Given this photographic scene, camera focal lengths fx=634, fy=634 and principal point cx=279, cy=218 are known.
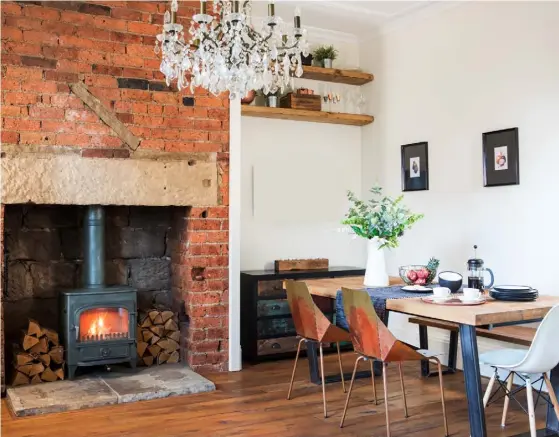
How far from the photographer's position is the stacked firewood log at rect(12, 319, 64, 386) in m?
4.30

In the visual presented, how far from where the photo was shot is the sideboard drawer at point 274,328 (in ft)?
16.9

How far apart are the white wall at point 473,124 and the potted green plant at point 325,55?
17.1 inches

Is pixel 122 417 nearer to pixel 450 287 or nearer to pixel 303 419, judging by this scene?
pixel 303 419

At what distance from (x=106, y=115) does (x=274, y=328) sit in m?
2.14

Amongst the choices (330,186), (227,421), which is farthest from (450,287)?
(330,186)

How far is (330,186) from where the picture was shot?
6055 mm

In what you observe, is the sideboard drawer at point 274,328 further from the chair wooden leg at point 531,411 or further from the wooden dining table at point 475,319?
the chair wooden leg at point 531,411

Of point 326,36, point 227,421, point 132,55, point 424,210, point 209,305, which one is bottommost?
point 227,421

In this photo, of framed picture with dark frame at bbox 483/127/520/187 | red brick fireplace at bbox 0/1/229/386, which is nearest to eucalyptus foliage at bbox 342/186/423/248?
framed picture with dark frame at bbox 483/127/520/187

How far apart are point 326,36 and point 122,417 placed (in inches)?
154

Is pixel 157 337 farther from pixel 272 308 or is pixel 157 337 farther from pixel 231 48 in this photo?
pixel 231 48

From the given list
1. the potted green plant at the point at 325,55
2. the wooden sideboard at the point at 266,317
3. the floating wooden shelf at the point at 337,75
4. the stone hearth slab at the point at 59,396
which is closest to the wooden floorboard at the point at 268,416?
the stone hearth slab at the point at 59,396

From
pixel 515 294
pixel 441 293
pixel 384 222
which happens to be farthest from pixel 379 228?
pixel 515 294

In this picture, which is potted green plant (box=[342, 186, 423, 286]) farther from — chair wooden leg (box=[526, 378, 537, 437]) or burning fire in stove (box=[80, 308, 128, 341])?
burning fire in stove (box=[80, 308, 128, 341])
